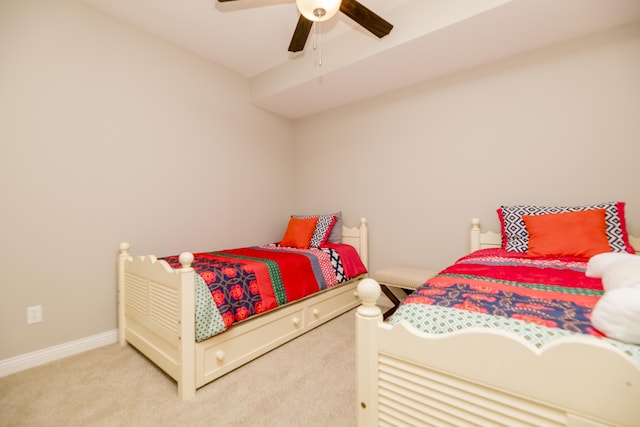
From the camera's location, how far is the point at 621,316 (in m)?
0.67

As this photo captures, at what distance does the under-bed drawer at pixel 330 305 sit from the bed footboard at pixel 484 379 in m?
1.44

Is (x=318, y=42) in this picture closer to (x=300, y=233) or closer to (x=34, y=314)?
(x=300, y=233)

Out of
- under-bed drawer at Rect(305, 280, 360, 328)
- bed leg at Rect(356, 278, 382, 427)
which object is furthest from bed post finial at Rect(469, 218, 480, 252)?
bed leg at Rect(356, 278, 382, 427)

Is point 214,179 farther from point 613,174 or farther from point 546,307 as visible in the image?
point 613,174

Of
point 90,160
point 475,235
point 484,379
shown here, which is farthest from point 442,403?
point 90,160

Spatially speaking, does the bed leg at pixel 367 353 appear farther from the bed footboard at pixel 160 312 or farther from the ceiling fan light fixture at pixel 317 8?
the ceiling fan light fixture at pixel 317 8

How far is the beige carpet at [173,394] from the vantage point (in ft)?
4.41

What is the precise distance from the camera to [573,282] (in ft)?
3.90

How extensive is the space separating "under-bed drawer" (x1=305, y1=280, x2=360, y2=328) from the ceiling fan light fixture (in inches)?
80.1

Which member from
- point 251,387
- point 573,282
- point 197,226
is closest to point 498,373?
point 573,282

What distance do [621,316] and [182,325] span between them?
1.71 metres

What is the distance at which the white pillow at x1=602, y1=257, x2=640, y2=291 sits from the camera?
77 cm

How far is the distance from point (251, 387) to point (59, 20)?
2792mm

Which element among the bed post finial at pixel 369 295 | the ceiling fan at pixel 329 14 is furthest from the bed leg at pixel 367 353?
the ceiling fan at pixel 329 14
